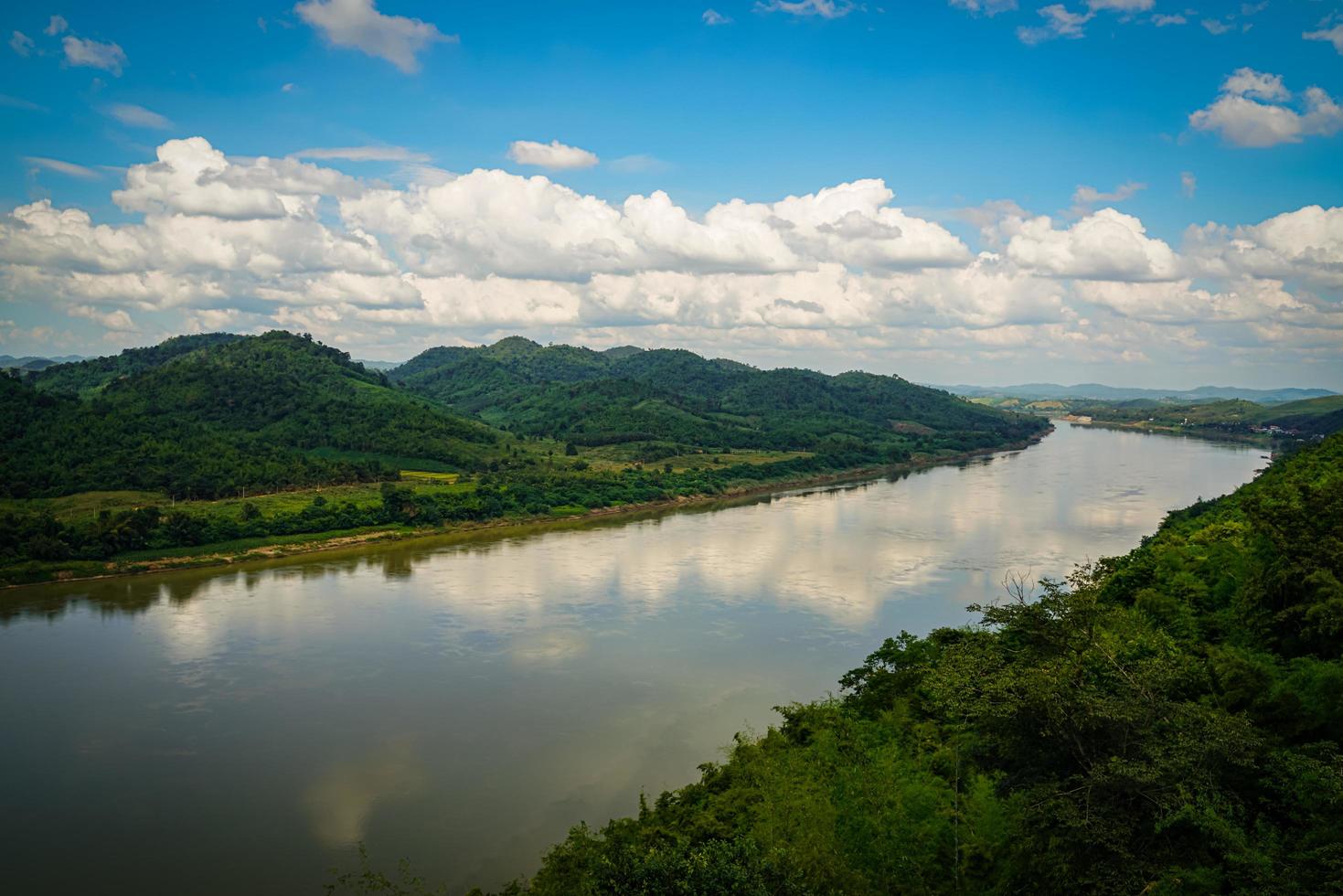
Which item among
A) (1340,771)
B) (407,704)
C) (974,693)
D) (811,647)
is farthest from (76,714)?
(1340,771)

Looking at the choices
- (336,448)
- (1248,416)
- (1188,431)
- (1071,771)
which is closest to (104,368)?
(336,448)

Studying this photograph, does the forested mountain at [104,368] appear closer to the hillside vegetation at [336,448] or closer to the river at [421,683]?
the hillside vegetation at [336,448]

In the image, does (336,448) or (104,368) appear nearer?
(336,448)

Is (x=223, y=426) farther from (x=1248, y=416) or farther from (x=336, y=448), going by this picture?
(x=1248, y=416)

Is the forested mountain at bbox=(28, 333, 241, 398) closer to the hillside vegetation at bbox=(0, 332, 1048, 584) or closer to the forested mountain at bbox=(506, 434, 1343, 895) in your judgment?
the hillside vegetation at bbox=(0, 332, 1048, 584)

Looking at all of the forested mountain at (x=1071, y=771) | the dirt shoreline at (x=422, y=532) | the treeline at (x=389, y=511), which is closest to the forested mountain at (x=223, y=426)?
the treeline at (x=389, y=511)

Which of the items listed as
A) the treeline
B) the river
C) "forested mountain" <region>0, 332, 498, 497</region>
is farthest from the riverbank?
"forested mountain" <region>0, 332, 498, 497</region>

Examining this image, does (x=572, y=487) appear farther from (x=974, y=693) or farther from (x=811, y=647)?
(x=974, y=693)
